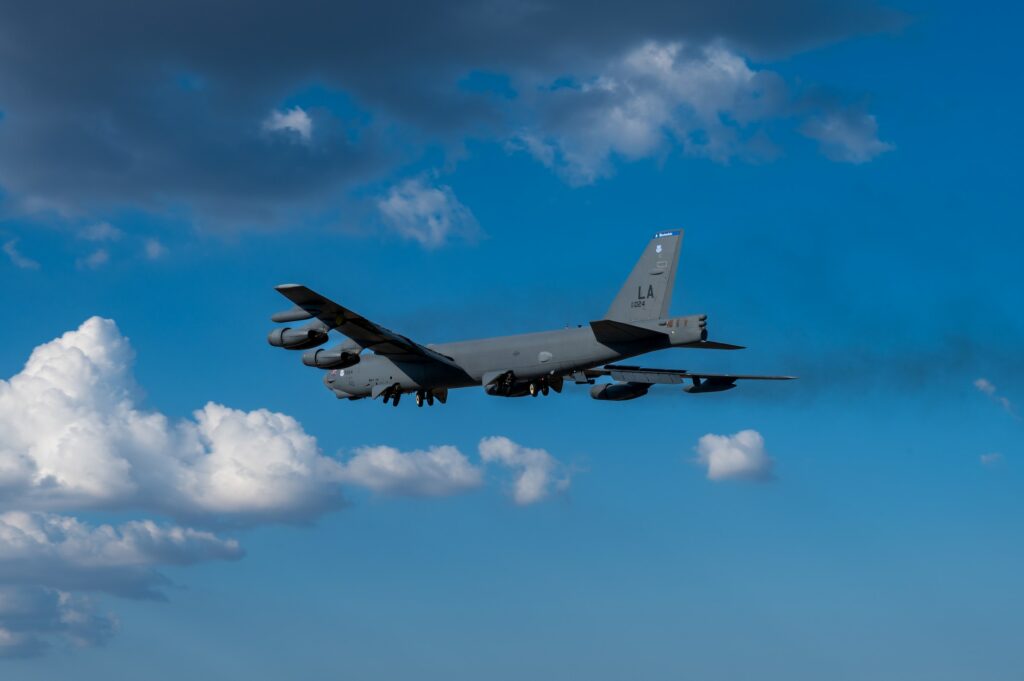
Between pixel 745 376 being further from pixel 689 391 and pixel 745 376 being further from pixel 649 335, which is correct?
pixel 649 335

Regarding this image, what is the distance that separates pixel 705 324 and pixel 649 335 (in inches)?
93.0

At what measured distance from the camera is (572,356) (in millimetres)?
55688

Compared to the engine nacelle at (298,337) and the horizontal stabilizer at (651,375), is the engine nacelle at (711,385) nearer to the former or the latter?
the horizontal stabilizer at (651,375)

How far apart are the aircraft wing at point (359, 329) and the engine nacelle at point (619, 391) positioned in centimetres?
967

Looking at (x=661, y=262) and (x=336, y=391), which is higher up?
(x=661, y=262)

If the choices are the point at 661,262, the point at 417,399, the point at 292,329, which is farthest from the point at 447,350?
the point at 661,262

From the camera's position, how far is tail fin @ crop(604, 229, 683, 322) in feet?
178

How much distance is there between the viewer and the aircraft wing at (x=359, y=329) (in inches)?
2103

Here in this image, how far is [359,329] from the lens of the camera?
186 ft

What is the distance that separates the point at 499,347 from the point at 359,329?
6.17 meters

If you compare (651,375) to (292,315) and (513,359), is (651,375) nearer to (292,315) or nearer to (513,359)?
(513,359)

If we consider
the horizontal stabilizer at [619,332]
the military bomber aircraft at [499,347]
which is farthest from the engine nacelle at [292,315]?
the horizontal stabilizer at [619,332]

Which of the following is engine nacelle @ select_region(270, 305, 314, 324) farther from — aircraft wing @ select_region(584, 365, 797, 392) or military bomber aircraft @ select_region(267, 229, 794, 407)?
aircraft wing @ select_region(584, 365, 797, 392)

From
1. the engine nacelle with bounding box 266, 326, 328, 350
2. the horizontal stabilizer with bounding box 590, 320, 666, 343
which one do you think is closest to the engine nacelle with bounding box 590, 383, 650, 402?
the horizontal stabilizer with bounding box 590, 320, 666, 343
